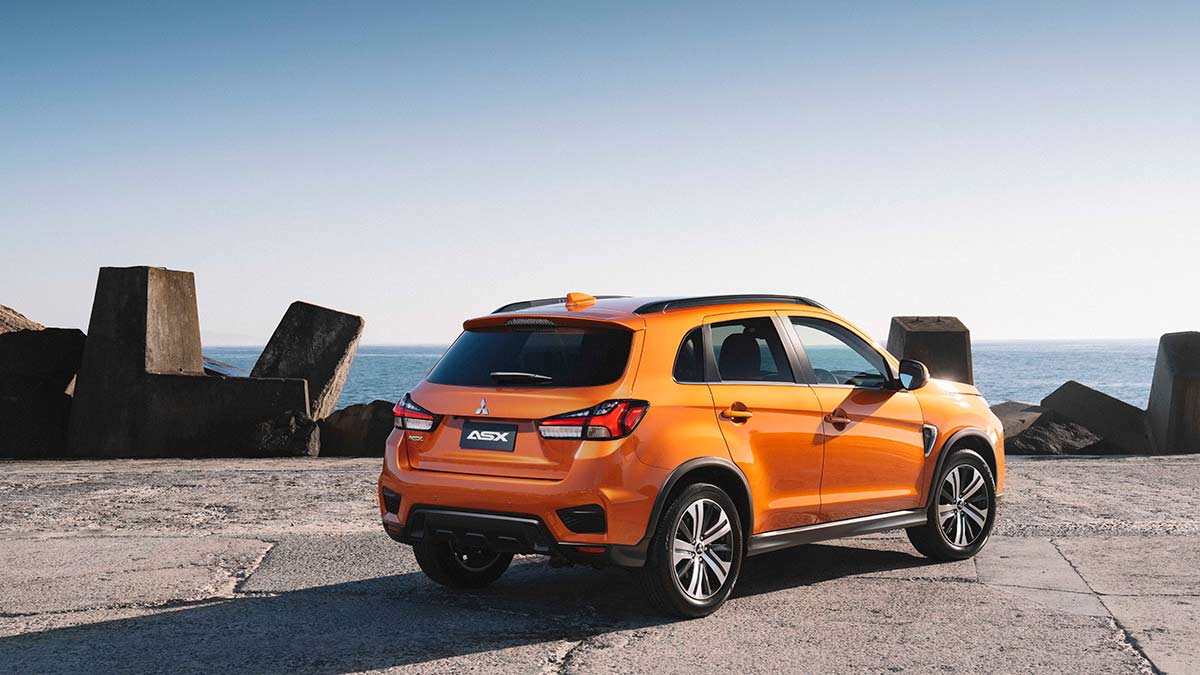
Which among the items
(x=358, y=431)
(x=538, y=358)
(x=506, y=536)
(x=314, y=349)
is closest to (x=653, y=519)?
(x=506, y=536)

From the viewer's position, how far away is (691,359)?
20.7ft

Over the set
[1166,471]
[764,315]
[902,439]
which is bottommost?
[1166,471]

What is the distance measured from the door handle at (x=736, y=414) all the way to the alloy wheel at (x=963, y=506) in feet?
6.41

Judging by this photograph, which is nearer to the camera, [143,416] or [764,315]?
[764,315]

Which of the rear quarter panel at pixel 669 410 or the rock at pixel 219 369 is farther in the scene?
the rock at pixel 219 369

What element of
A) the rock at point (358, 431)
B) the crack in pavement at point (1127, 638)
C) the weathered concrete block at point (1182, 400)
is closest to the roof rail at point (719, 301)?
the crack in pavement at point (1127, 638)

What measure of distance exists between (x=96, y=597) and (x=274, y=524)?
253 centimetres

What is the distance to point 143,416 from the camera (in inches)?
564

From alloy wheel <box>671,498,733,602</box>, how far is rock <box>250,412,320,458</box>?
885cm

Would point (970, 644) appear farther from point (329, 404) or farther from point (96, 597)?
point (329, 404)

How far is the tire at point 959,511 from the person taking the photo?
766cm

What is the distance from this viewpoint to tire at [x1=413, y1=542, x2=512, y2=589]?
6824 mm

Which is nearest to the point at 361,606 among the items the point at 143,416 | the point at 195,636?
the point at 195,636

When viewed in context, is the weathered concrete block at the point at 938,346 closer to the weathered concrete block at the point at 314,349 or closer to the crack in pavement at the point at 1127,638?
the weathered concrete block at the point at 314,349
